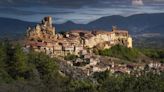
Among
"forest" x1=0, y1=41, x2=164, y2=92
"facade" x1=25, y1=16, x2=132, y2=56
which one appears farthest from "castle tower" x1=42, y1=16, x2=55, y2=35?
"forest" x1=0, y1=41, x2=164, y2=92

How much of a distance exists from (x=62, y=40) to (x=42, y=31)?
3286 millimetres

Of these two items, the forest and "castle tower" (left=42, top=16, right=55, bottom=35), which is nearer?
the forest

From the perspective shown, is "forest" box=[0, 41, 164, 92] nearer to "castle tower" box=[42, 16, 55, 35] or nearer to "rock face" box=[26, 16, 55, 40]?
"rock face" box=[26, 16, 55, 40]

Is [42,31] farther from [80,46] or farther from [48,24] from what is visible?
[80,46]

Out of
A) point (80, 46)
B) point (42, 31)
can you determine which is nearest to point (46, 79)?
point (42, 31)

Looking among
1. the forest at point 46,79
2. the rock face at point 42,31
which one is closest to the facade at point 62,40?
the rock face at point 42,31

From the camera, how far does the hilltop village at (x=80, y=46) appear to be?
188 ft

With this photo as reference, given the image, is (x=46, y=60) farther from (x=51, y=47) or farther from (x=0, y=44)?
(x=51, y=47)

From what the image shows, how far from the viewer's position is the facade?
62250mm

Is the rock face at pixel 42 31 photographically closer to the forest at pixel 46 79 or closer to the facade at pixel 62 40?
the facade at pixel 62 40

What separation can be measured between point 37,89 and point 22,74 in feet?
39.2

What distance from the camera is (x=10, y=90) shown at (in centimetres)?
2789

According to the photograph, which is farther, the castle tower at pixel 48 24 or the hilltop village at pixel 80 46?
the castle tower at pixel 48 24

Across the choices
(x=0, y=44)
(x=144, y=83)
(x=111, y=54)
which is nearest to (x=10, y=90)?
(x=144, y=83)
